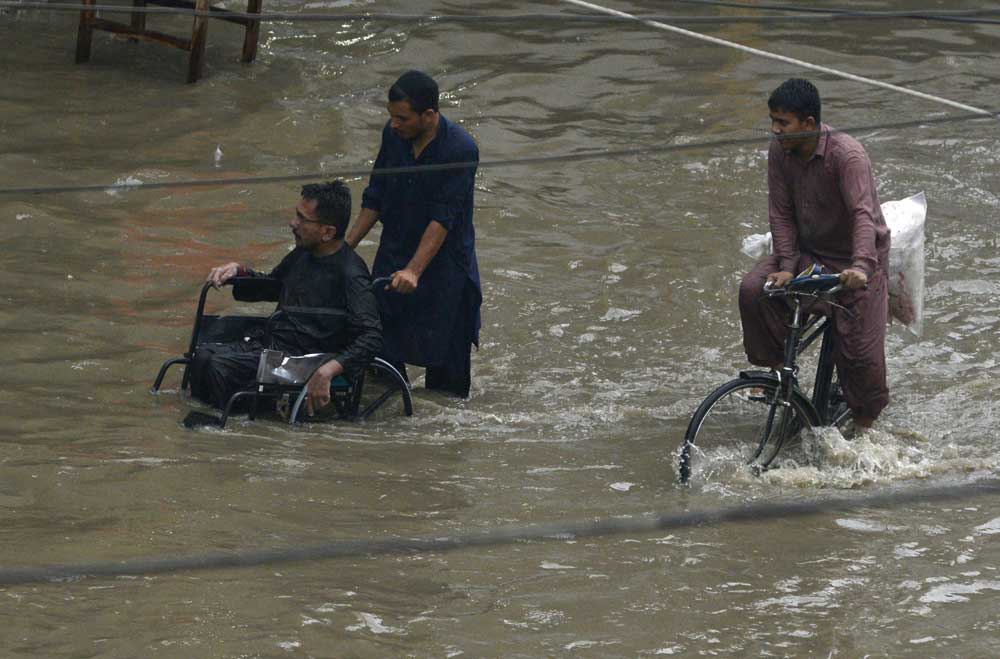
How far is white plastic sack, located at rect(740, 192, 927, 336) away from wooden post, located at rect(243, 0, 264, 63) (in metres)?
6.95

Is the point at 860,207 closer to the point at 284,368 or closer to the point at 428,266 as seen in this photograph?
the point at 428,266

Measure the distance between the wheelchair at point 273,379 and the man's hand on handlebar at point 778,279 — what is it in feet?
5.47

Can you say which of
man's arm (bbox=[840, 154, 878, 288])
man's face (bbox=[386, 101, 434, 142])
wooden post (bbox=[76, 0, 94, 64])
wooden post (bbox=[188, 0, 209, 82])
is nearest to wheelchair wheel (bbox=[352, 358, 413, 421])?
man's face (bbox=[386, 101, 434, 142])

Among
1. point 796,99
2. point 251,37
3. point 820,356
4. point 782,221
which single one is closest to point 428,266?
point 782,221

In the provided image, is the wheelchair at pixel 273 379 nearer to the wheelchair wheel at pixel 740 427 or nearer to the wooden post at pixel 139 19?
the wheelchair wheel at pixel 740 427

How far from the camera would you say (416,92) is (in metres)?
6.74

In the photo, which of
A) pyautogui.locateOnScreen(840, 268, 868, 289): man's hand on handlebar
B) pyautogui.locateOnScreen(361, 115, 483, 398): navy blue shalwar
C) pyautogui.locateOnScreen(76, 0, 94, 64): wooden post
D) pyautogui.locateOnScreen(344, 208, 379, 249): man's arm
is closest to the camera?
pyautogui.locateOnScreen(840, 268, 868, 289): man's hand on handlebar

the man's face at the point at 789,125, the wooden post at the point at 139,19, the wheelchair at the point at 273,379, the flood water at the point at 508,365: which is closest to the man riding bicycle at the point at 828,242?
the man's face at the point at 789,125

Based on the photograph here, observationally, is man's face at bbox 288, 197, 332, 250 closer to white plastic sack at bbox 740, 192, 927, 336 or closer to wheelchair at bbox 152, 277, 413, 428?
wheelchair at bbox 152, 277, 413, 428

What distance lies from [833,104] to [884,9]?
3.21 m

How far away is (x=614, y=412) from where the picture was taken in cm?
725

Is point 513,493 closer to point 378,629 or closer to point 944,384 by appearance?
point 378,629

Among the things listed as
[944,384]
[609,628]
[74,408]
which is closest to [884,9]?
[944,384]

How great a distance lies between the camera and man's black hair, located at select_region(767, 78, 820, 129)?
6.07 meters
